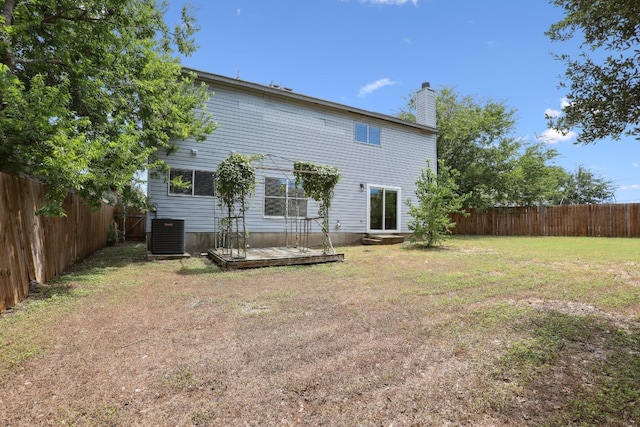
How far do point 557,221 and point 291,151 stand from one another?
52.2 feet

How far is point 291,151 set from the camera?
38.0 feet

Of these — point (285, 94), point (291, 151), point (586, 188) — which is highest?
point (285, 94)

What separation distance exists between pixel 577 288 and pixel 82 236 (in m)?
11.1

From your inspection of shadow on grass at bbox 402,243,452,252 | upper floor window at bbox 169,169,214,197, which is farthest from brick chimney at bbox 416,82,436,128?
upper floor window at bbox 169,169,214,197

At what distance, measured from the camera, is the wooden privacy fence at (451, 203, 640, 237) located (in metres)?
15.6

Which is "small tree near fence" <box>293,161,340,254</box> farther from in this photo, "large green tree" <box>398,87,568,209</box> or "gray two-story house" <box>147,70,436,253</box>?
"large green tree" <box>398,87,568,209</box>

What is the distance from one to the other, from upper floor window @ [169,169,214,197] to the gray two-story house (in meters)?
0.03

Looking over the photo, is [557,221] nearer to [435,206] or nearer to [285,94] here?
[435,206]

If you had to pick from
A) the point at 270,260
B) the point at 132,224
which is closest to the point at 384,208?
the point at 270,260

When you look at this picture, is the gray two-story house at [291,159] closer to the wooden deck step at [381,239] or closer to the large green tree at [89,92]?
the wooden deck step at [381,239]

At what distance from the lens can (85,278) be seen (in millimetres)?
6102

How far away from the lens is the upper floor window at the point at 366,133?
13102mm

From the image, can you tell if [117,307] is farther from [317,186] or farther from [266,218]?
[266,218]

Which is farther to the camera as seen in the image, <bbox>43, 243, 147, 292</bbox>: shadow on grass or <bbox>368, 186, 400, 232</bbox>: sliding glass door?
<bbox>368, 186, 400, 232</bbox>: sliding glass door
